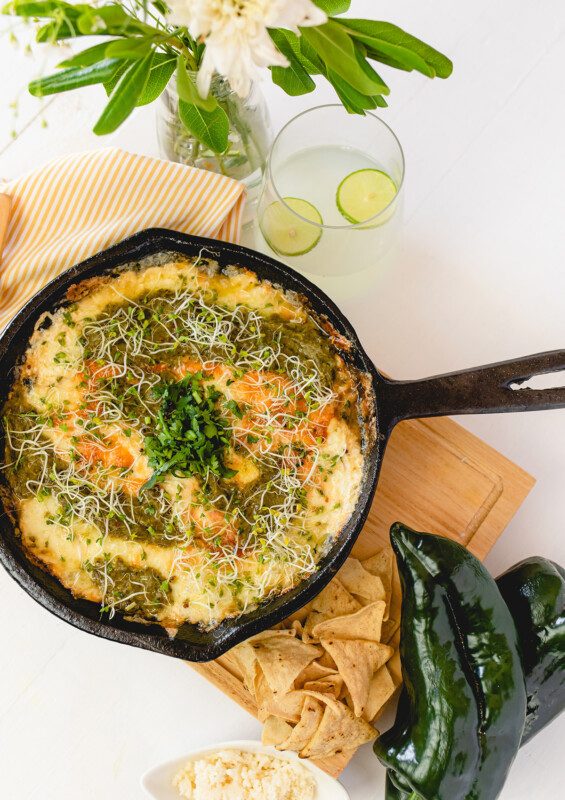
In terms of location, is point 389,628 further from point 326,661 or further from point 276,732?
point 276,732

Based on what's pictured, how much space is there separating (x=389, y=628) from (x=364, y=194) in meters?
1.53

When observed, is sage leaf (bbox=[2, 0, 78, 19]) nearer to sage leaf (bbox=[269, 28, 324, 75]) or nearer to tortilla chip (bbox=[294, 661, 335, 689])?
sage leaf (bbox=[269, 28, 324, 75])

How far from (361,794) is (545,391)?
1.66 metres

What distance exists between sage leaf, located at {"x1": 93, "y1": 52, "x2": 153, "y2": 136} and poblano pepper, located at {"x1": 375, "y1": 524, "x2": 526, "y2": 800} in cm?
158

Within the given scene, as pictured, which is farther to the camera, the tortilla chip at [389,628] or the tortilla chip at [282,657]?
the tortilla chip at [389,628]

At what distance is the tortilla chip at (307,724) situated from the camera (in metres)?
2.63

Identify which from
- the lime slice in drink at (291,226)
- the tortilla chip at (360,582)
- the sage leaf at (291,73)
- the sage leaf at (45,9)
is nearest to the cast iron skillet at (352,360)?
the lime slice in drink at (291,226)

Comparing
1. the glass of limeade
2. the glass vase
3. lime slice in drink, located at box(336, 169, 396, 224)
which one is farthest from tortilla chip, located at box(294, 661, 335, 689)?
the glass vase

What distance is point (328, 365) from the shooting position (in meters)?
2.66

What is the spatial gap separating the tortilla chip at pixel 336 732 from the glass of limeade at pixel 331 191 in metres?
1.49

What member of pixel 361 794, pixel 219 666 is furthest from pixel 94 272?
pixel 361 794

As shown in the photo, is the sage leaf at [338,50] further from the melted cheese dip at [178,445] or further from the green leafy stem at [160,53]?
the melted cheese dip at [178,445]

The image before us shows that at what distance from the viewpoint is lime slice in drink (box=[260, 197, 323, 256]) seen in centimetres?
257

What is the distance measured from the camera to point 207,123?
7.32ft
